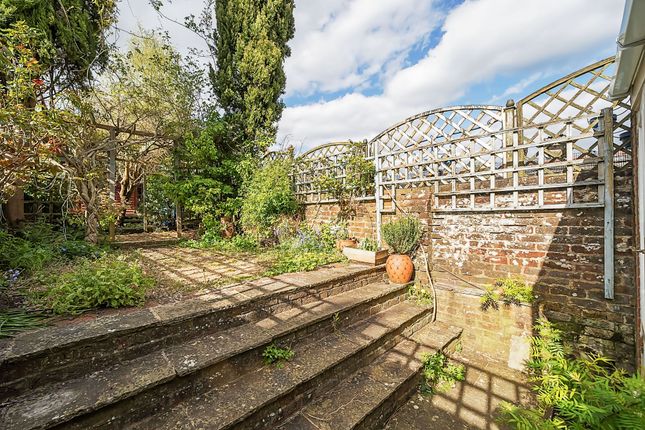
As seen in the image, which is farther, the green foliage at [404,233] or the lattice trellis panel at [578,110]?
the green foliage at [404,233]

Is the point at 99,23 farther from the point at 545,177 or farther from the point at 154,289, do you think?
the point at 545,177

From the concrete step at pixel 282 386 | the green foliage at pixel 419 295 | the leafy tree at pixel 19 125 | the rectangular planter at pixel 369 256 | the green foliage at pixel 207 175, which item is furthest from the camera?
the green foliage at pixel 207 175

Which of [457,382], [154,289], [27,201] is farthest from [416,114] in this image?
[27,201]

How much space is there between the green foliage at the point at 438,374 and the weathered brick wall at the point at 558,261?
72 cm

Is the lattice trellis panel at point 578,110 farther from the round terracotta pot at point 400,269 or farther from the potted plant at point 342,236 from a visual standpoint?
the potted plant at point 342,236

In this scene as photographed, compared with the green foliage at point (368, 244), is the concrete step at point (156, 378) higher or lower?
lower

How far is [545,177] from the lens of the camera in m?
3.00

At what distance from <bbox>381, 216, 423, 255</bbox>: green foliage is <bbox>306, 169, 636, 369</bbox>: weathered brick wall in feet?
0.64

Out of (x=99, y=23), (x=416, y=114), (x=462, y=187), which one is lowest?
(x=462, y=187)

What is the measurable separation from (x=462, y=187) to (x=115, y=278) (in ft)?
13.8

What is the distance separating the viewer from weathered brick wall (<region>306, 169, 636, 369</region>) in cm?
256

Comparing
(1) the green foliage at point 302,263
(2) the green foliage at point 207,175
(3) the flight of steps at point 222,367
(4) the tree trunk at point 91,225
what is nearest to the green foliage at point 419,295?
(3) the flight of steps at point 222,367

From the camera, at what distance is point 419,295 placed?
13.3 feet

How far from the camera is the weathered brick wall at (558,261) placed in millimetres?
2559
